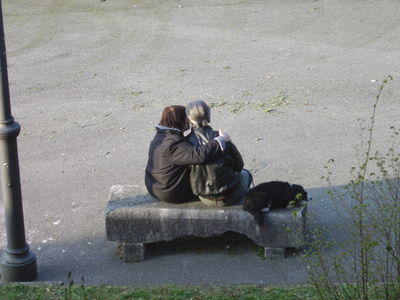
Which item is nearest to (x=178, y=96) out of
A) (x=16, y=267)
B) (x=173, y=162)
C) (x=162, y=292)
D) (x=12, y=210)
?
(x=173, y=162)

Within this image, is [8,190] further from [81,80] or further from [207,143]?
[81,80]

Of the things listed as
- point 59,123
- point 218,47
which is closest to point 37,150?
point 59,123

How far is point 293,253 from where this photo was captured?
6.12 meters

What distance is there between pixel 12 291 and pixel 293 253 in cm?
241

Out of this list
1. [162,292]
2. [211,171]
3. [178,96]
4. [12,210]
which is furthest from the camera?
[178,96]

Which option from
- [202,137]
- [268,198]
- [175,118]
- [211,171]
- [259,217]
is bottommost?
[259,217]

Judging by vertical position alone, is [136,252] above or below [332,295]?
below

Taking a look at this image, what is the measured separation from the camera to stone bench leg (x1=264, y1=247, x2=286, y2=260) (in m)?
6.12

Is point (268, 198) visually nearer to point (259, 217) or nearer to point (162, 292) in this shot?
point (259, 217)

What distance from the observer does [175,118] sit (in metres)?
6.16

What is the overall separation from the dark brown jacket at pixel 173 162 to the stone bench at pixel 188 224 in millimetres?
111

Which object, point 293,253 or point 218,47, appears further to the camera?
point 218,47

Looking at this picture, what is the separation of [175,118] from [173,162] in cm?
39

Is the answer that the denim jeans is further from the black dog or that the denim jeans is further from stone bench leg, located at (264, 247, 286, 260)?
stone bench leg, located at (264, 247, 286, 260)
